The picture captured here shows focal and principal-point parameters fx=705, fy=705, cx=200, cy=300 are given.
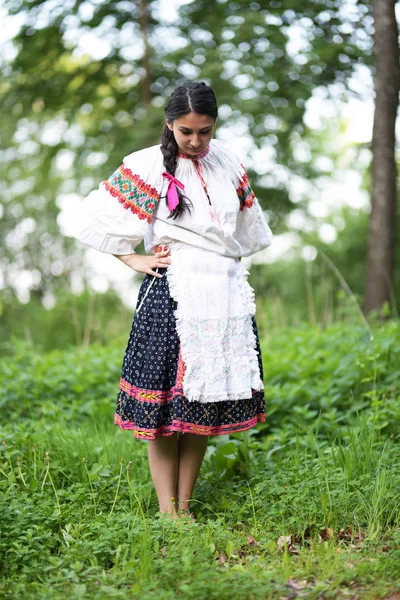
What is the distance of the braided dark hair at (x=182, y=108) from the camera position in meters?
3.02

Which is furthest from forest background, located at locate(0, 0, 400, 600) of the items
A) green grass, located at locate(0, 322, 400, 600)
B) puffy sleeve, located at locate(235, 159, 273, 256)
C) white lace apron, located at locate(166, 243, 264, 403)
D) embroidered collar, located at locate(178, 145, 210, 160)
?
embroidered collar, located at locate(178, 145, 210, 160)

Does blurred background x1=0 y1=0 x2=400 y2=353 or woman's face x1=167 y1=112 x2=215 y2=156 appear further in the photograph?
blurred background x1=0 y1=0 x2=400 y2=353

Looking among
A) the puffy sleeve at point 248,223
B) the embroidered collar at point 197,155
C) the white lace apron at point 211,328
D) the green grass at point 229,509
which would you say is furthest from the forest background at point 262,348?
the embroidered collar at point 197,155

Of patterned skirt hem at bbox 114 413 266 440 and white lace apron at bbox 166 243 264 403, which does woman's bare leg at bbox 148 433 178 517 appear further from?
white lace apron at bbox 166 243 264 403

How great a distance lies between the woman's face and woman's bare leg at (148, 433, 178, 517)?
51.6 inches

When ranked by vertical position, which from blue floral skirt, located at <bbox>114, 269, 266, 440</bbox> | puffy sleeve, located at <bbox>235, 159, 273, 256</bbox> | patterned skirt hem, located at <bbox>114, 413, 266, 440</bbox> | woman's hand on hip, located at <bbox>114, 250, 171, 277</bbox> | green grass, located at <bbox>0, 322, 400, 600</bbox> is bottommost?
green grass, located at <bbox>0, 322, 400, 600</bbox>

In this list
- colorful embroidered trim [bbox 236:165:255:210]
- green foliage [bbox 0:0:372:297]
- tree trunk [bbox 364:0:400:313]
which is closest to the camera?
colorful embroidered trim [bbox 236:165:255:210]

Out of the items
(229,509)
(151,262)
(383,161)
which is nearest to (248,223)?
(151,262)

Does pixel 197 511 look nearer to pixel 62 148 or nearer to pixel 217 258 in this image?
pixel 217 258

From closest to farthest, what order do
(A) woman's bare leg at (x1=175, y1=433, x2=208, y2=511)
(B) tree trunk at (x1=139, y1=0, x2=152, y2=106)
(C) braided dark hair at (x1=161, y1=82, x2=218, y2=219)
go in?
(C) braided dark hair at (x1=161, y1=82, x2=218, y2=219)
(A) woman's bare leg at (x1=175, y1=433, x2=208, y2=511)
(B) tree trunk at (x1=139, y1=0, x2=152, y2=106)

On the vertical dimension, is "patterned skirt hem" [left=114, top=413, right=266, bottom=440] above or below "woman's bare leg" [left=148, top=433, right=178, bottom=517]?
above

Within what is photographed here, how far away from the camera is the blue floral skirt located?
3.08m

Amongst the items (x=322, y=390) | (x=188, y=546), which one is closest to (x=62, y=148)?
(x=322, y=390)

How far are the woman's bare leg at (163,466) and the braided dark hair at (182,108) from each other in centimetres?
103
